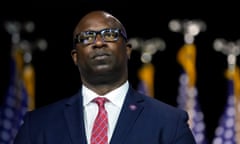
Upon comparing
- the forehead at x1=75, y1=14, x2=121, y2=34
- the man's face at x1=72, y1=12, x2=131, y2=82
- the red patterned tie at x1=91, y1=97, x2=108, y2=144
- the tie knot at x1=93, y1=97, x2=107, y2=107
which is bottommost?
the red patterned tie at x1=91, y1=97, x2=108, y2=144

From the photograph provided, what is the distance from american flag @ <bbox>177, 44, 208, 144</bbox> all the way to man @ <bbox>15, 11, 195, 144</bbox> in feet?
13.5

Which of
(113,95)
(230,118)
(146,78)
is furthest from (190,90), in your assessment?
(113,95)

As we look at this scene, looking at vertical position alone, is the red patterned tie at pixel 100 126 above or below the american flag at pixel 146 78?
above

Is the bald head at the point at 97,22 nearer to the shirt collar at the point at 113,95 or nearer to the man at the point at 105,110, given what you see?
the man at the point at 105,110

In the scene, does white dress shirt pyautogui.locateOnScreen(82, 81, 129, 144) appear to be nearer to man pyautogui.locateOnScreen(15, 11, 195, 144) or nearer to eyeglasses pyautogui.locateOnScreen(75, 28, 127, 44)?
man pyautogui.locateOnScreen(15, 11, 195, 144)

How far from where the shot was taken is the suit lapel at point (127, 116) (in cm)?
156

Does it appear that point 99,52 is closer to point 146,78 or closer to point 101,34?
point 101,34

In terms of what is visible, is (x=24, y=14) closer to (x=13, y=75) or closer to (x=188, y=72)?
(x=13, y=75)

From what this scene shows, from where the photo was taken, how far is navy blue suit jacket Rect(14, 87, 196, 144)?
5.09 ft

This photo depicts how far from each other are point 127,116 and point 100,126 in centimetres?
9

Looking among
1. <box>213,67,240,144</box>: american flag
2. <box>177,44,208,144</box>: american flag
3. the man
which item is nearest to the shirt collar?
the man

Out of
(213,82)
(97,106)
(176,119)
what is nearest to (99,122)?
(97,106)

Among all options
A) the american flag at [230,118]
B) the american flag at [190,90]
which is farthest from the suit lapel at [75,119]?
the american flag at [230,118]

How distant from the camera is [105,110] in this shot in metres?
1.65
